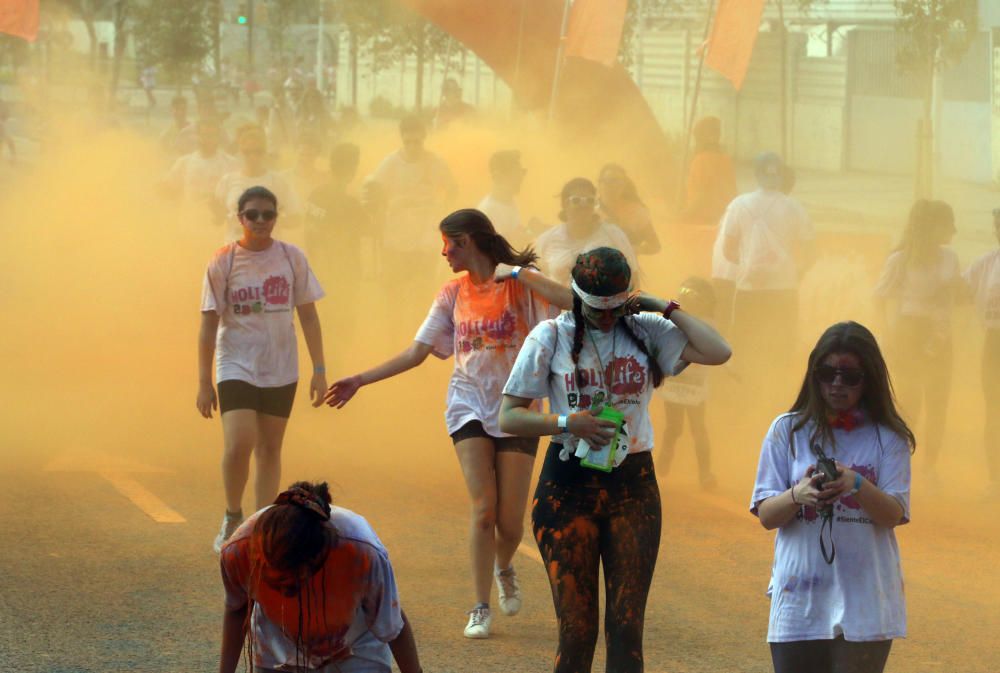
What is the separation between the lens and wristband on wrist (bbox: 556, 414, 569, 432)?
199 inches

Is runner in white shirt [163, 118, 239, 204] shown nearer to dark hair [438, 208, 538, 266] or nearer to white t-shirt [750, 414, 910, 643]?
dark hair [438, 208, 538, 266]

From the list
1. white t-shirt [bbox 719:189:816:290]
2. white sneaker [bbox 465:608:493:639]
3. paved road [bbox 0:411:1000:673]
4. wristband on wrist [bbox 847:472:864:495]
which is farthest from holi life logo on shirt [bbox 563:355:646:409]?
white t-shirt [bbox 719:189:816:290]

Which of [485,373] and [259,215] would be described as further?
[259,215]

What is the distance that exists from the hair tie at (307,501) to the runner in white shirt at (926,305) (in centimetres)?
656

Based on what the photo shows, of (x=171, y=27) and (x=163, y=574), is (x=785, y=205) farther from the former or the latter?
(x=171, y=27)

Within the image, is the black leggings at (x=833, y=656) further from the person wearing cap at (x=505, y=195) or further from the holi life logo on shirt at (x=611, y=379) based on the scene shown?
the person wearing cap at (x=505, y=195)

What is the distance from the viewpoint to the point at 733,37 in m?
14.4

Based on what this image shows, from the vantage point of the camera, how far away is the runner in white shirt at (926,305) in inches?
390

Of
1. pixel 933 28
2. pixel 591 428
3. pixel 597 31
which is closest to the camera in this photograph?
pixel 591 428

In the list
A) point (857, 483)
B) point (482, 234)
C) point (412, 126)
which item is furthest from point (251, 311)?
point (412, 126)

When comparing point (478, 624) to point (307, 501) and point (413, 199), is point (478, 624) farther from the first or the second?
point (413, 199)

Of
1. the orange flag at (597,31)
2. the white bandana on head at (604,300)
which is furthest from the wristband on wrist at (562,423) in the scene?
the orange flag at (597,31)

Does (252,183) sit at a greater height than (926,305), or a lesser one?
greater

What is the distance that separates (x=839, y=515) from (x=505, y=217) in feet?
24.6
